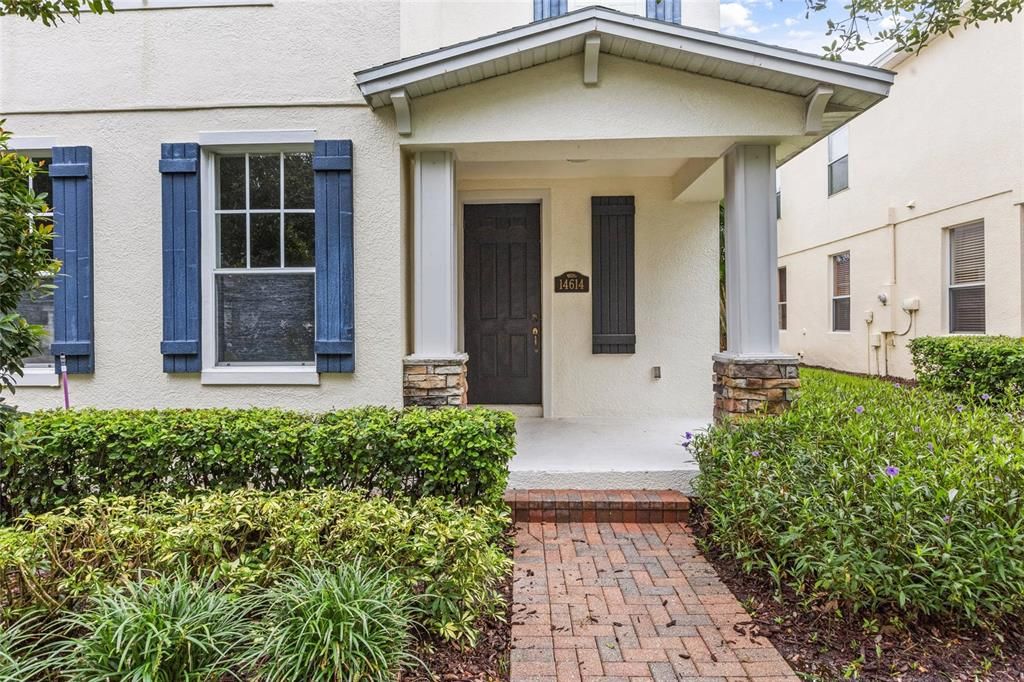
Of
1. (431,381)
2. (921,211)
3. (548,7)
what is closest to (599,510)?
(431,381)

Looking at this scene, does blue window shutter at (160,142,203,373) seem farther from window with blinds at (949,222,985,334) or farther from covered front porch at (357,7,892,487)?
window with blinds at (949,222,985,334)

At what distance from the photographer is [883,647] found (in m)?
2.35

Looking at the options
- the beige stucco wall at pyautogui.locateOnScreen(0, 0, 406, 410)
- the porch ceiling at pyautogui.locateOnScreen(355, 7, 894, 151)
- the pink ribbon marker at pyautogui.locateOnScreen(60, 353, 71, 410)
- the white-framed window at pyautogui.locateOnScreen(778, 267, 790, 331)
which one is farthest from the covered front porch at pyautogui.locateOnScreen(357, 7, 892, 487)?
the white-framed window at pyautogui.locateOnScreen(778, 267, 790, 331)

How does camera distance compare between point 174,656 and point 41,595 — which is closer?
point 174,656

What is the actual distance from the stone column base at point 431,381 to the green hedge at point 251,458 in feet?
3.44

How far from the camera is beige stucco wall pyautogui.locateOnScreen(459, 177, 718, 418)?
20.4 feet

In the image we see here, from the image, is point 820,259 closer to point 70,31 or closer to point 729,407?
point 729,407

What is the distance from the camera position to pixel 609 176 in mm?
6016

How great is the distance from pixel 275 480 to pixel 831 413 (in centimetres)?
376

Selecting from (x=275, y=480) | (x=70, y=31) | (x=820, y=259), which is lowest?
(x=275, y=480)

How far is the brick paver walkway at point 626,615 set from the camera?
234cm

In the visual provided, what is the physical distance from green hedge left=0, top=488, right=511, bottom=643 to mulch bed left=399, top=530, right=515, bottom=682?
0.22ft

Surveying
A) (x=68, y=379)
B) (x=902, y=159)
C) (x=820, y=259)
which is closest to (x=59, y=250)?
(x=68, y=379)

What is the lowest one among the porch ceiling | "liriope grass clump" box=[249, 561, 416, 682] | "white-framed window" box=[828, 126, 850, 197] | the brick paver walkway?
the brick paver walkway
